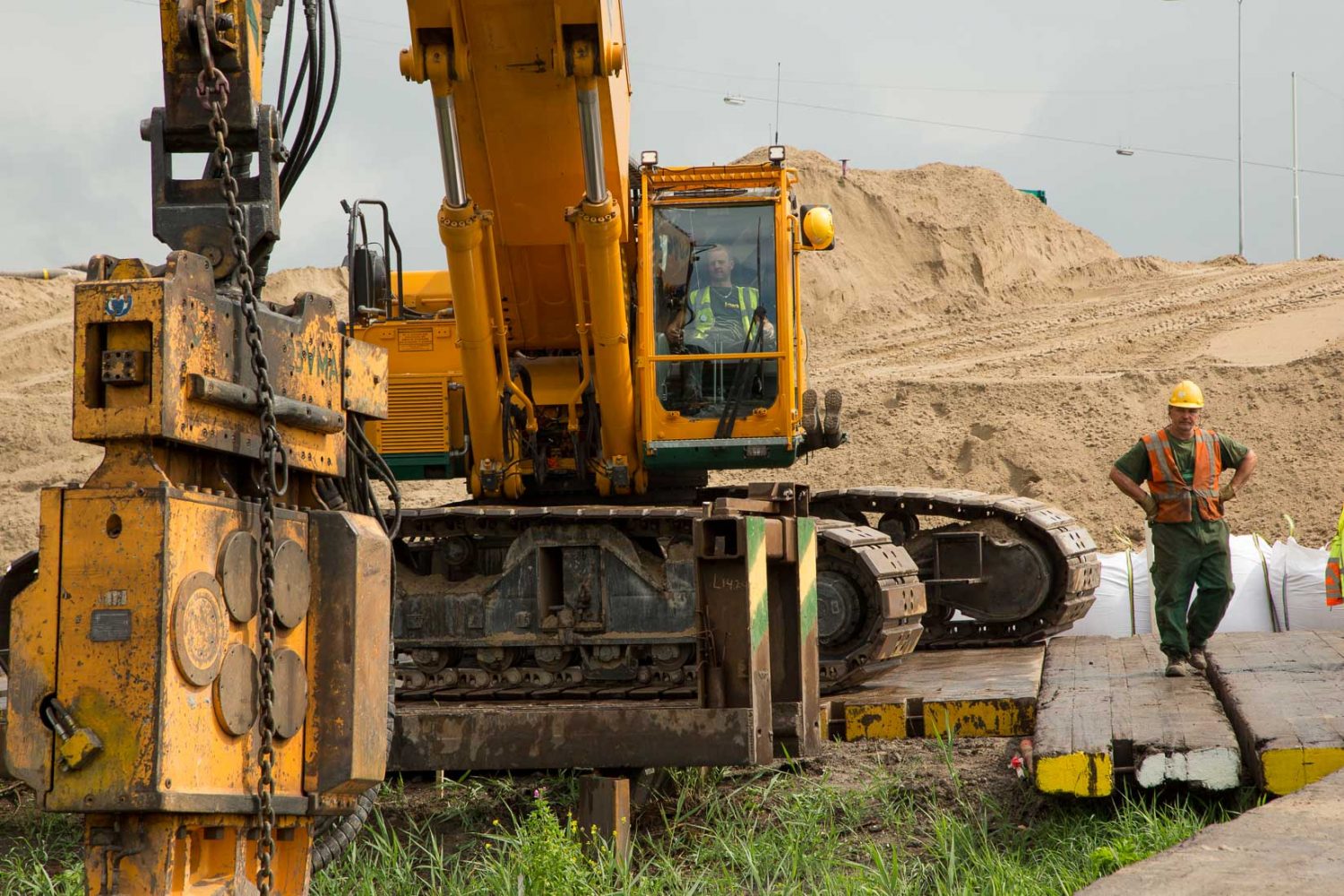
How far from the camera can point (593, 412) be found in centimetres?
915

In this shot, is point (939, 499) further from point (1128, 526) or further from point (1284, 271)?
point (1284, 271)

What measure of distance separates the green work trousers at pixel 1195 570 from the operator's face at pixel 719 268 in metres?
2.86

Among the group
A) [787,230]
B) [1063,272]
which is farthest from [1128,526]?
[1063,272]

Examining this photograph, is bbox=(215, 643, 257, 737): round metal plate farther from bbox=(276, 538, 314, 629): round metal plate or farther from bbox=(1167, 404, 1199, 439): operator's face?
bbox=(1167, 404, 1199, 439): operator's face

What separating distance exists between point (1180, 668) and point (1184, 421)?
135cm

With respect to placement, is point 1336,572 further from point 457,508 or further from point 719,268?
point 457,508

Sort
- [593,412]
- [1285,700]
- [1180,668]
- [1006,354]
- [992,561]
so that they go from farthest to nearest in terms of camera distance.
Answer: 1. [1006,354]
2. [992,561]
3. [593,412]
4. [1180,668]
5. [1285,700]

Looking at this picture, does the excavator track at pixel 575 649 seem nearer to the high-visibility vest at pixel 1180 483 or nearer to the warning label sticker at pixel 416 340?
the warning label sticker at pixel 416 340

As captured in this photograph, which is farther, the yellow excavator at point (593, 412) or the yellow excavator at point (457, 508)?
the yellow excavator at point (593, 412)

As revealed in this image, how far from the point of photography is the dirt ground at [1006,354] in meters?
21.1

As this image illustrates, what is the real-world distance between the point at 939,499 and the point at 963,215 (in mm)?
26679

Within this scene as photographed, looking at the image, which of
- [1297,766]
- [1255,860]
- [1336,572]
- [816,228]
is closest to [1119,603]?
[1336,572]

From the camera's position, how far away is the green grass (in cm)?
544

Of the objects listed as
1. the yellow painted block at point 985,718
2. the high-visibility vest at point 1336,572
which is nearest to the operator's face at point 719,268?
the yellow painted block at point 985,718
